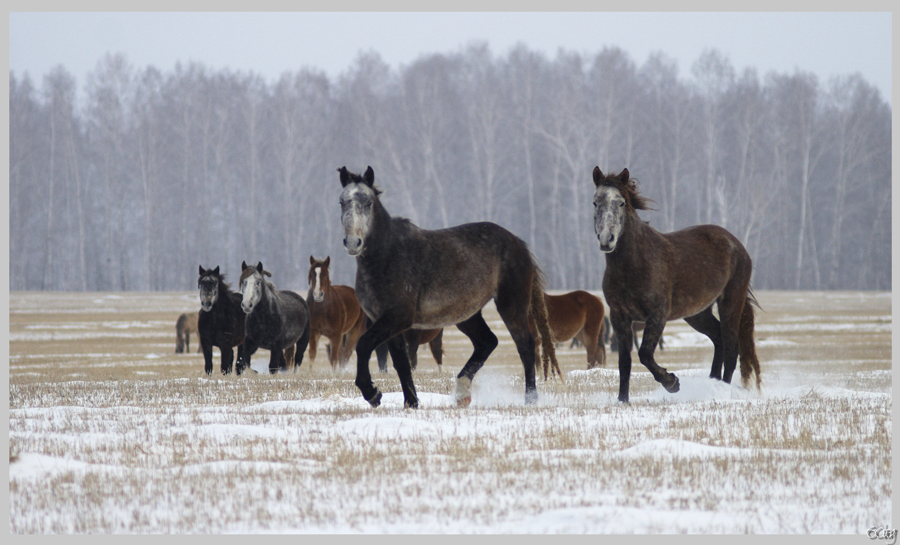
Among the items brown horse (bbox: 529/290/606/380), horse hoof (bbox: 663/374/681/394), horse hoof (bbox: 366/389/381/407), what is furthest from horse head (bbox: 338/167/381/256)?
brown horse (bbox: 529/290/606/380)

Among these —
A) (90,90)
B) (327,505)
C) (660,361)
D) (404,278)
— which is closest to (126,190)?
(90,90)

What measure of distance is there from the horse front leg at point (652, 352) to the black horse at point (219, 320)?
7125 mm

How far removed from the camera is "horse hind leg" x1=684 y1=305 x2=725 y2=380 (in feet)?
32.6

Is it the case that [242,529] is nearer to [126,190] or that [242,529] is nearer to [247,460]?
[247,460]

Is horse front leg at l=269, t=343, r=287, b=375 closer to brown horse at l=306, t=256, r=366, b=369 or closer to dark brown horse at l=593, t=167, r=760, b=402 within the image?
brown horse at l=306, t=256, r=366, b=369

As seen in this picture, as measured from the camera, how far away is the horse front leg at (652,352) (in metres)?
8.05

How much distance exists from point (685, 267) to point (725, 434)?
2.85 m

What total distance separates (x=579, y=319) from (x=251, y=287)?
6.00 meters

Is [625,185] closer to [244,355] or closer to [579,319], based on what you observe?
[244,355]

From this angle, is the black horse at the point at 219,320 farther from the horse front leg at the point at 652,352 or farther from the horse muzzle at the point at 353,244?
the horse front leg at the point at 652,352

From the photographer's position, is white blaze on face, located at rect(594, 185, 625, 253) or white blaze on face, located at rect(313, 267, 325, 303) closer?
white blaze on face, located at rect(594, 185, 625, 253)

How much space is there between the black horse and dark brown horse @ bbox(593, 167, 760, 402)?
22.2 feet

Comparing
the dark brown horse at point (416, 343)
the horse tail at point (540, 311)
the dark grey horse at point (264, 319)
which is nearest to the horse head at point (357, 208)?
the horse tail at point (540, 311)

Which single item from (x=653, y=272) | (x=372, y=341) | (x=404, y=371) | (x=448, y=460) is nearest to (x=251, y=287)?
(x=404, y=371)
